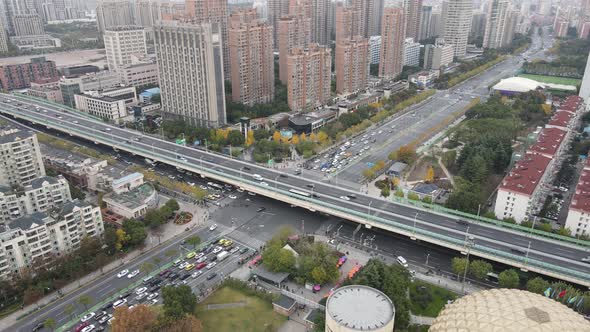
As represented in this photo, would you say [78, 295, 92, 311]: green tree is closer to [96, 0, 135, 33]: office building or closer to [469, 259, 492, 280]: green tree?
[469, 259, 492, 280]: green tree

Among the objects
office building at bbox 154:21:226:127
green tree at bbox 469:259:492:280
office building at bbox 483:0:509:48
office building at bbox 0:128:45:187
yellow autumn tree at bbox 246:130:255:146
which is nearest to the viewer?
green tree at bbox 469:259:492:280

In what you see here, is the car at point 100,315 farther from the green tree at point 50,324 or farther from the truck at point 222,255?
the truck at point 222,255

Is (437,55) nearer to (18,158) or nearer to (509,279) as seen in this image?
(509,279)

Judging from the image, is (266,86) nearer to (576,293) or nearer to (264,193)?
(264,193)

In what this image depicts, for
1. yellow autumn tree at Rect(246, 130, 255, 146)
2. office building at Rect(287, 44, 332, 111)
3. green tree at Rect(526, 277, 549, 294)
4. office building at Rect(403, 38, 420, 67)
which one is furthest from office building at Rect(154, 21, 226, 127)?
office building at Rect(403, 38, 420, 67)

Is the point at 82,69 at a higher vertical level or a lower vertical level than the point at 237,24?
lower

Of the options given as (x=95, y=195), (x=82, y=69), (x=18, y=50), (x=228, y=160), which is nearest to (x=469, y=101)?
(x=228, y=160)
